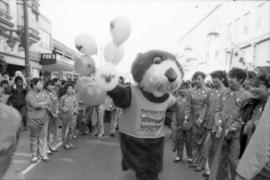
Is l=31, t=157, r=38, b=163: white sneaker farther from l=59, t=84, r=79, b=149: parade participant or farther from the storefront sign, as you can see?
the storefront sign

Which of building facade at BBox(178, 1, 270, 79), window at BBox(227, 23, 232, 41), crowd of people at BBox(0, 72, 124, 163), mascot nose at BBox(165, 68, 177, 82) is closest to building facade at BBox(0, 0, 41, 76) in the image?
crowd of people at BBox(0, 72, 124, 163)

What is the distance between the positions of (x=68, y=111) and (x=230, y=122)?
11.5ft

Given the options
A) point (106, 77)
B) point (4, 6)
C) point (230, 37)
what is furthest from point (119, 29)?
point (230, 37)

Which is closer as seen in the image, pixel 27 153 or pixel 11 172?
pixel 11 172

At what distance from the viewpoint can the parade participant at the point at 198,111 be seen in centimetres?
465

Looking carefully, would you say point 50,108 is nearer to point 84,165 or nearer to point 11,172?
point 84,165

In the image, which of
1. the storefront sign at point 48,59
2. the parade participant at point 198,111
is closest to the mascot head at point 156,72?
the parade participant at point 198,111

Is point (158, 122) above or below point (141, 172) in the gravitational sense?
above

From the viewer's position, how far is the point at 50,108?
5.06 metres

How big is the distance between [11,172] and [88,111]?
6.12 meters

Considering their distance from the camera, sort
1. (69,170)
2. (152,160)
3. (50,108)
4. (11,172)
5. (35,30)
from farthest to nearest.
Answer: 1. (35,30)
2. (50,108)
3. (69,170)
4. (152,160)
5. (11,172)

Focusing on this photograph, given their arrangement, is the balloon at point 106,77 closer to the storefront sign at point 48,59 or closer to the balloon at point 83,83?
the balloon at point 83,83

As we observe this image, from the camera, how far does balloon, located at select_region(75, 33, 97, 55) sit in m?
2.84

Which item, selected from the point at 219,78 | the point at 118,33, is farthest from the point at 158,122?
the point at 219,78
